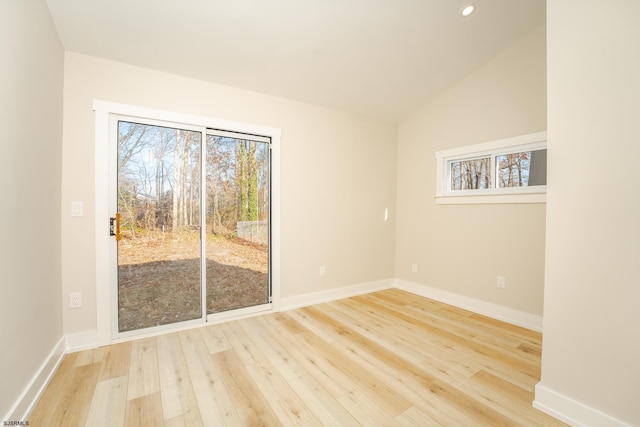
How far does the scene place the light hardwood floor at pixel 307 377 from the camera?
1.52m

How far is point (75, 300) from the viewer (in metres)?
2.20

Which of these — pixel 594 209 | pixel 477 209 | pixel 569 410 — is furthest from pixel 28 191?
pixel 477 209

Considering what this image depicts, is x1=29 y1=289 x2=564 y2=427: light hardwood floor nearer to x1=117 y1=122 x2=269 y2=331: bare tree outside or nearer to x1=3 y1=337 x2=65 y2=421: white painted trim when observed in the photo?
x1=3 y1=337 x2=65 y2=421: white painted trim

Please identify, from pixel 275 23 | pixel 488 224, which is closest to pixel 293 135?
pixel 275 23

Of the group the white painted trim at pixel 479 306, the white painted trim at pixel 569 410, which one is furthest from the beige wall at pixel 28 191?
the white painted trim at pixel 479 306

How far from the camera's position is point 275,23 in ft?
7.23

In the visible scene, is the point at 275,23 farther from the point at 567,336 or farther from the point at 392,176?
the point at 567,336

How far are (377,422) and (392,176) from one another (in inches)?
128

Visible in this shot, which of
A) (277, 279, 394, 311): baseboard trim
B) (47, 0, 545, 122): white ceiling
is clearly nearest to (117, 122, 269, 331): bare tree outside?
(277, 279, 394, 311): baseboard trim

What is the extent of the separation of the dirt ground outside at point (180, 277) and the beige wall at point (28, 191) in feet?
1.54

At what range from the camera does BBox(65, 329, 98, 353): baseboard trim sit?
7.11 ft

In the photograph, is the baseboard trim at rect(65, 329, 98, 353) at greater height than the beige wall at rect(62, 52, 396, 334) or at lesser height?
lesser

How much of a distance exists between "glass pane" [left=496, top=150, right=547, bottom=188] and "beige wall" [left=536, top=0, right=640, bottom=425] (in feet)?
4.79

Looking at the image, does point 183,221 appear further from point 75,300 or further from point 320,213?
point 320,213
